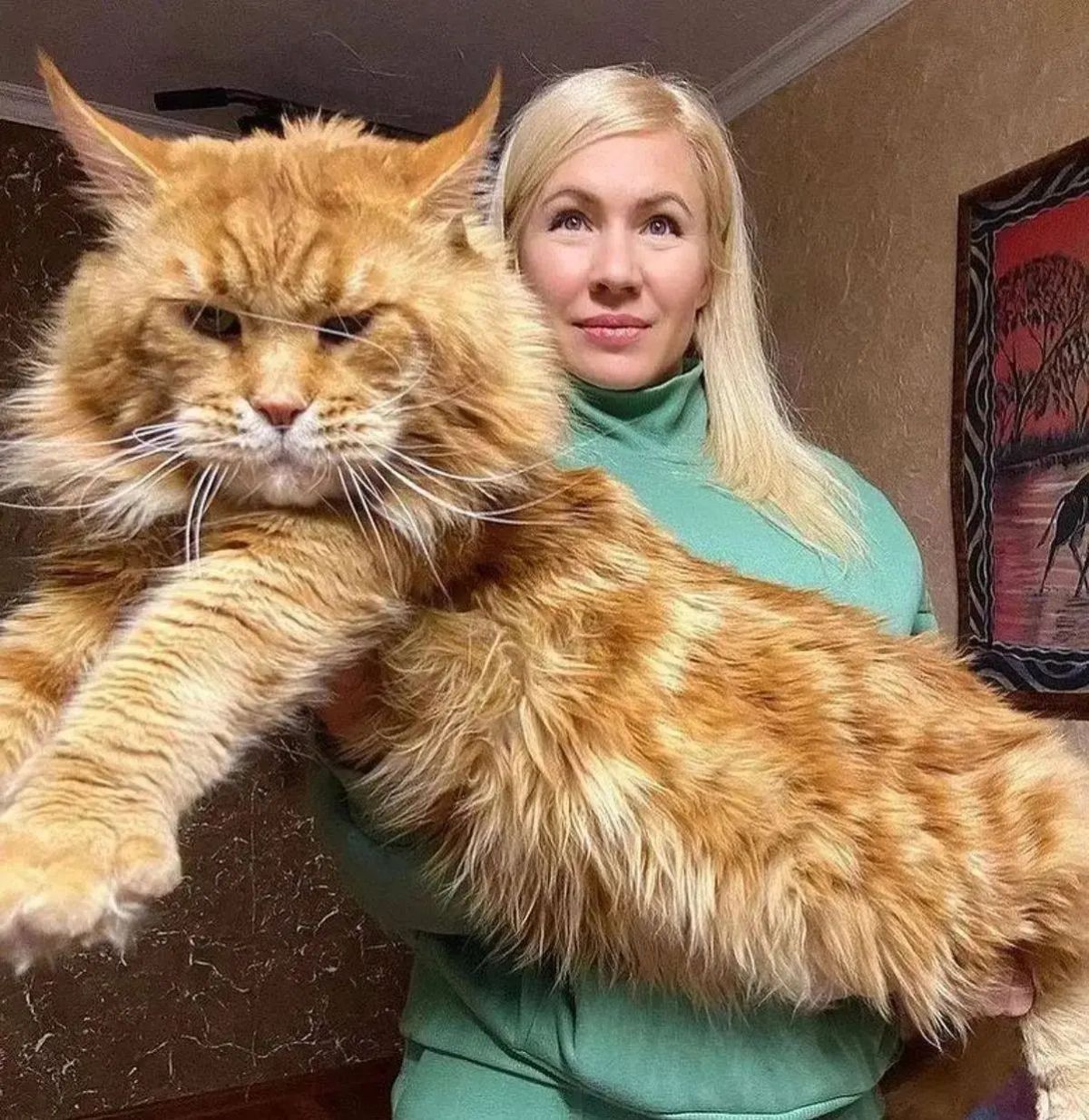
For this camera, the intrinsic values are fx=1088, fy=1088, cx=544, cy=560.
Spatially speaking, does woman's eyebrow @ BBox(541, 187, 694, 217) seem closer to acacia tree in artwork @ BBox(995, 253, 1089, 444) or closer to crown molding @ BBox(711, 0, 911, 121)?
acacia tree in artwork @ BBox(995, 253, 1089, 444)

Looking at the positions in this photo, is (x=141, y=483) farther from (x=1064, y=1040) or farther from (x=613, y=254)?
(x=1064, y=1040)

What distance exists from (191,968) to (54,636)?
2.55 metres

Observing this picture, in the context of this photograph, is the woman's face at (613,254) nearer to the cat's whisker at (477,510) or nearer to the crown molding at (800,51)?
the cat's whisker at (477,510)

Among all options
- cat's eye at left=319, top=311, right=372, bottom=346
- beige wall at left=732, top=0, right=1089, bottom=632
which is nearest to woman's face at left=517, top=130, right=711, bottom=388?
cat's eye at left=319, top=311, right=372, bottom=346

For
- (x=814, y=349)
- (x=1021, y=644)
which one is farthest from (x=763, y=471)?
(x=814, y=349)

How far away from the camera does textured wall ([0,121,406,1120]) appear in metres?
3.01

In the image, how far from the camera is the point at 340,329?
0.90 meters

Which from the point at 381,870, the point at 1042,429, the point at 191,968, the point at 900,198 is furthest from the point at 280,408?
the point at 191,968

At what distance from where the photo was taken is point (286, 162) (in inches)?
38.5

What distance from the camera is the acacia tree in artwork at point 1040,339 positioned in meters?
2.11

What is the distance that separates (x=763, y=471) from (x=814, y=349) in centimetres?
148

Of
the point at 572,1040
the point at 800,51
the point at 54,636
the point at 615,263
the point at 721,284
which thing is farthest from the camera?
the point at 800,51

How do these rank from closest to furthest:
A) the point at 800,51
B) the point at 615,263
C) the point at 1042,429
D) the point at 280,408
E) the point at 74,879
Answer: the point at 74,879 → the point at 280,408 → the point at 615,263 → the point at 1042,429 → the point at 800,51

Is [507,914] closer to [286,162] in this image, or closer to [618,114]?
[286,162]
